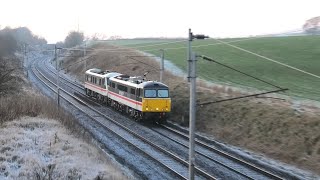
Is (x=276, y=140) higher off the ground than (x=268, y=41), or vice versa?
(x=268, y=41)

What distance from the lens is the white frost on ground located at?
17.7 metres

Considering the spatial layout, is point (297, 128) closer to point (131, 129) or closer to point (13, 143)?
point (131, 129)

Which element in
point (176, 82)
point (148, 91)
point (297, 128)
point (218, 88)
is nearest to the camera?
point (297, 128)

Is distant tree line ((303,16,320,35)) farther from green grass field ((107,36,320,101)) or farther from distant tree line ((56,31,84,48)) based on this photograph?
distant tree line ((56,31,84,48))

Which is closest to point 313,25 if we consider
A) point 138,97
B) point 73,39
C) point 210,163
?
point 138,97

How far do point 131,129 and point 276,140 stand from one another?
443 inches

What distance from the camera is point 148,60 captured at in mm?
66375

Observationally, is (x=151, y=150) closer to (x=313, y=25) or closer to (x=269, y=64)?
(x=269, y=64)

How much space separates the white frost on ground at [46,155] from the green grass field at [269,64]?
49.6 ft

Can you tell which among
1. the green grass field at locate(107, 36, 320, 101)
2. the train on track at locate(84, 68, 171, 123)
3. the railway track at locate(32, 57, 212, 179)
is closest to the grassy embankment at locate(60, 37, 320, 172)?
the train on track at locate(84, 68, 171, 123)

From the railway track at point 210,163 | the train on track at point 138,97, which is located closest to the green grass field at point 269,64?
the train on track at point 138,97

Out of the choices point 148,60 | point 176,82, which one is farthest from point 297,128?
point 148,60

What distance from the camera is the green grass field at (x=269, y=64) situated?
34994 mm

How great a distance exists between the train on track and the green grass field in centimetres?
692
